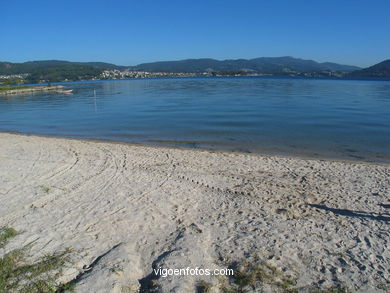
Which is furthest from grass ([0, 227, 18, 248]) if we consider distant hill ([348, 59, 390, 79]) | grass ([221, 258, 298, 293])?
distant hill ([348, 59, 390, 79])

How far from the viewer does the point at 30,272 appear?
17.9 ft

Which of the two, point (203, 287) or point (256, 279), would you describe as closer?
point (203, 287)

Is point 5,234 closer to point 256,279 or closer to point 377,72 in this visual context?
point 256,279

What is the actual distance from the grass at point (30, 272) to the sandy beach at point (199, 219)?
20cm

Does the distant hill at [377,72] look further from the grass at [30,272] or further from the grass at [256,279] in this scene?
the grass at [30,272]

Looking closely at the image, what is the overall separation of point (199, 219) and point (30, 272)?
12.8ft

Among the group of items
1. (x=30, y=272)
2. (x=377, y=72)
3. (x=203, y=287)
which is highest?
(x=377, y=72)

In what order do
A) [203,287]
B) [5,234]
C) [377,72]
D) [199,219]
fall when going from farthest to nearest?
[377,72]
[199,219]
[5,234]
[203,287]

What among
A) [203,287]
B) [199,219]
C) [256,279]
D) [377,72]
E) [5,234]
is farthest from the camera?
[377,72]

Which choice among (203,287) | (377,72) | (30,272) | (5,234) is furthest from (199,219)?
(377,72)

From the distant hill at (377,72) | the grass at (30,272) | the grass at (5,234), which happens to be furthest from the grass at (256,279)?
the distant hill at (377,72)

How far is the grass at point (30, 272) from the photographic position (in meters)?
5.09

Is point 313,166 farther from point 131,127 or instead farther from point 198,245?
point 131,127

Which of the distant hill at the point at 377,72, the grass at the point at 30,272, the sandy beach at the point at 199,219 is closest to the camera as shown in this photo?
the grass at the point at 30,272
